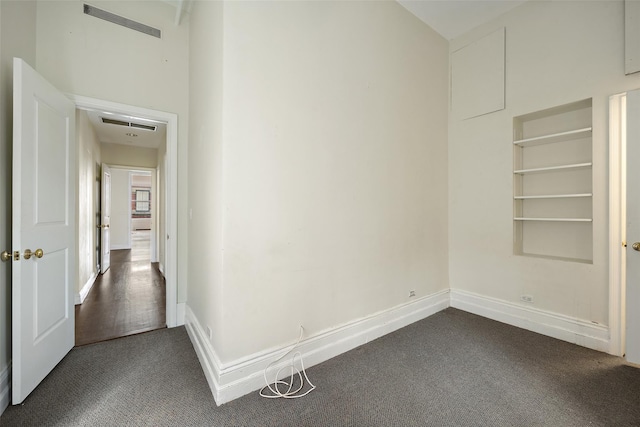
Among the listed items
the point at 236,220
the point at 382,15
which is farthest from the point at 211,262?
the point at 382,15

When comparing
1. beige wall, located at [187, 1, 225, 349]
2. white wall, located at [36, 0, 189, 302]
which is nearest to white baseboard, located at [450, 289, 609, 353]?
beige wall, located at [187, 1, 225, 349]

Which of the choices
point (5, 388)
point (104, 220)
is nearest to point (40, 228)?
point (5, 388)

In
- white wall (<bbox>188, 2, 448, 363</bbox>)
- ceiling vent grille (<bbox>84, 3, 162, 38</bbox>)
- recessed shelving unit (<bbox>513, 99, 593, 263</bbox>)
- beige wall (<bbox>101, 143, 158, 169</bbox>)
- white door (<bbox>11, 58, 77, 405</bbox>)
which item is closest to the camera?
white door (<bbox>11, 58, 77, 405</bbox>)

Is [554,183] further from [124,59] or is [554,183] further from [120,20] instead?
[120,20]

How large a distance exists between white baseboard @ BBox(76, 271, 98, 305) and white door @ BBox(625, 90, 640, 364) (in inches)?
223

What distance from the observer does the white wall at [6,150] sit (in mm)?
1697

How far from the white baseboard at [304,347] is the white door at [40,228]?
984mm

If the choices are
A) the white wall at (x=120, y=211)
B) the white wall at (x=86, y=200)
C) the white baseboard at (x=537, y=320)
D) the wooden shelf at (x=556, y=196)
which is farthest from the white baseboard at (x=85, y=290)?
the wooden shelf at (x=556, y=196)

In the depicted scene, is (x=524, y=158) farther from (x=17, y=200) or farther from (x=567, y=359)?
(x=17, y=200)

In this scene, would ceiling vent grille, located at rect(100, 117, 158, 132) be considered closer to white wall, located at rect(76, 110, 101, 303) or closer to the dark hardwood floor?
white wall, located at rect(76, 110, 101, 303)

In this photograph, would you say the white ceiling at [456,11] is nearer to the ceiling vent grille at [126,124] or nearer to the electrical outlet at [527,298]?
the electrical outlet at [527,298]

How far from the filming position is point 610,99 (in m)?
2.31

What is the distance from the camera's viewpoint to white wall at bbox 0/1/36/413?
5.57 ft

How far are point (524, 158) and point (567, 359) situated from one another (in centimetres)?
205
